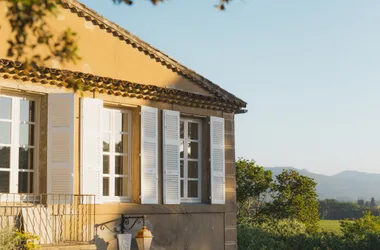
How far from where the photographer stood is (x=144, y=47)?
13.3m

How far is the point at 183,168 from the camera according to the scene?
13.4 meters

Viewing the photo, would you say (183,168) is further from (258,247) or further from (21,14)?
(21,14)

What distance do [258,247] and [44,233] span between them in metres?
8.93

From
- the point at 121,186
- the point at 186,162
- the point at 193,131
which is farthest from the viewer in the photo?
the point at 193,131

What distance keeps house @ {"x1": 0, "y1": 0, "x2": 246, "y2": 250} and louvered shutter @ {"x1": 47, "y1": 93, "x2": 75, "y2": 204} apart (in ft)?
0.05

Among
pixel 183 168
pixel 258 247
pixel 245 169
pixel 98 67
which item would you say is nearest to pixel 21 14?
pixel 98 67

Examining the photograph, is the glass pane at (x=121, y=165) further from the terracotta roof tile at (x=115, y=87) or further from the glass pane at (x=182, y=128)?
the glass pane at (x=182, y=128)

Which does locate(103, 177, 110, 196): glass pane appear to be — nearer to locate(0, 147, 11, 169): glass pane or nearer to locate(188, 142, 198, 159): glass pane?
locate(0, 147, 11, 169): glass pane

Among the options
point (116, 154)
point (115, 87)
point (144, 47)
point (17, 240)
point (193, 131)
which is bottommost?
point (17, 240)

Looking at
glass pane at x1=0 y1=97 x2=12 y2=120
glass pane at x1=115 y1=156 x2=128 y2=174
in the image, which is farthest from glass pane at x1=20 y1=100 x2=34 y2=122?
glass pane at x1=115 y1=156 x2=128 y2=174

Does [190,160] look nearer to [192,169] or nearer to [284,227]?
[192,169]

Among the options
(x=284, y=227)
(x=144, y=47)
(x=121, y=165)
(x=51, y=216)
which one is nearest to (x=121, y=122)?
(x=121, y=165)

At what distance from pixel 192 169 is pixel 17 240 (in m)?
4.51

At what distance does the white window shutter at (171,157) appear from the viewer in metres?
12.7
